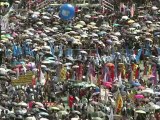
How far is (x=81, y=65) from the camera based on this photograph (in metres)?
22.6

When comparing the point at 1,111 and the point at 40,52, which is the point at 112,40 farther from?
the point at 1,111

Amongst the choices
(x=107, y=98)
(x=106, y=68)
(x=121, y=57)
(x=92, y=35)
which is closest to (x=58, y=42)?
(x=92, y=35)

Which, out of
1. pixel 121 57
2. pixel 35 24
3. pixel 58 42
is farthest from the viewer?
pixel 35 24

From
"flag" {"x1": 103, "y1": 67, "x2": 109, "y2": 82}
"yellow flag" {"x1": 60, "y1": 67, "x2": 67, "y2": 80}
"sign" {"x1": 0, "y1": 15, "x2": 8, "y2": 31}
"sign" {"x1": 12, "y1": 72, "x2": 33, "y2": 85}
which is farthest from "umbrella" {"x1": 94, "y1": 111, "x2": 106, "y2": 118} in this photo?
"sign" {"x1": 0, "y1": 15, "x2": 8, "y2": 31}

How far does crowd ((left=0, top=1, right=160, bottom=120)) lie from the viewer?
19.4m

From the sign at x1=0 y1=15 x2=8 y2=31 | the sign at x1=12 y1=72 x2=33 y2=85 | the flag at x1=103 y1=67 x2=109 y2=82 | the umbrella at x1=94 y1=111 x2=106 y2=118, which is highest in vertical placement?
the sign at x1=0 y1=15 x2=8 y2=31

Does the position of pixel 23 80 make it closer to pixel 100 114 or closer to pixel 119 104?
pixel 100 114

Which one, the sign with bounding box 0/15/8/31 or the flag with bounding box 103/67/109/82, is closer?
the flag with bounding box 103/67/109/82

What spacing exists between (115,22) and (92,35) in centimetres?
386

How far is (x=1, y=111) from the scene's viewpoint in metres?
18.7

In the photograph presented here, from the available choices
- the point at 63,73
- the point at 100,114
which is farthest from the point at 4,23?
the point at 100,114

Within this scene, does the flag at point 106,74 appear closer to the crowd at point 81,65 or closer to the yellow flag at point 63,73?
the crowd at point 81,65

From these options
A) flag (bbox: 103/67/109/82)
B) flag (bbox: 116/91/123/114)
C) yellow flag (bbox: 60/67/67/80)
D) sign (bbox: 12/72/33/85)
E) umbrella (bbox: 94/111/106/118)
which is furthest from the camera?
yellow flag (bbox: 60/67/67/80)

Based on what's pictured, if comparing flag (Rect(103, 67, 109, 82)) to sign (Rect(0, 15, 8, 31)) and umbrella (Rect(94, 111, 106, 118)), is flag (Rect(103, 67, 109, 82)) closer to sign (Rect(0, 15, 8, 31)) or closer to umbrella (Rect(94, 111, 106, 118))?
umbrella (Rect(94, 111, 106, 118))
